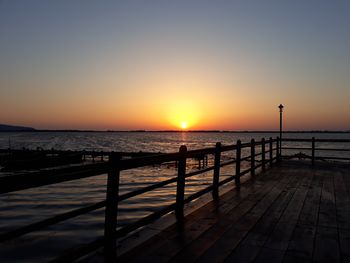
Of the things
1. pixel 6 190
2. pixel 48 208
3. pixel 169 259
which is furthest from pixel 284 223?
pixel 48 208

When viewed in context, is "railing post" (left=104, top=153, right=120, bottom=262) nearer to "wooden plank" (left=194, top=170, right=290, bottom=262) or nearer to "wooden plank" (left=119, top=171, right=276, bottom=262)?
"wooden plank" (left=119, top=171, right=276, bottom=262)

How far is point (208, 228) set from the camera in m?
4.19

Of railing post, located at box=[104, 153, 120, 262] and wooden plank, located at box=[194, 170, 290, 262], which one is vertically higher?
railing post, located at box=[104, 153, 120, 262]

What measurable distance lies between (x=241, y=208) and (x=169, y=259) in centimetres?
264

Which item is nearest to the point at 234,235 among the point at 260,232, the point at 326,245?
the point at 260,232

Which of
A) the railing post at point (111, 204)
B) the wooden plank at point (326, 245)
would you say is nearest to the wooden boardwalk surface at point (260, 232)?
the wooden plank at point (326, 245)

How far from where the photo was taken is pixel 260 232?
4051 millimetres

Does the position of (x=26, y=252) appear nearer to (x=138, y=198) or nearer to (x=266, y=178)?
(x=138, y=198)

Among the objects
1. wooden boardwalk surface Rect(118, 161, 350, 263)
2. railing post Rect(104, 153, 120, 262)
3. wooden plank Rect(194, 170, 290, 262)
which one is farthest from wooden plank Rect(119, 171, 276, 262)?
wooden plank Rect(194, 170, 290, 262)

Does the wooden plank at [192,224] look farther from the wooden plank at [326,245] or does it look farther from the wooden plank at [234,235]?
the wooden plank at [326,245]

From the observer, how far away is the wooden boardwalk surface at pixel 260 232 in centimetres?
324

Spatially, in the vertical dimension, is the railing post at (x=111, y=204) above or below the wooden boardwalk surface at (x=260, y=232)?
above

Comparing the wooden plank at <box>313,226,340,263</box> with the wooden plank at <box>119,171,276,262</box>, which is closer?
the wooden plank at <box>313,226,340,263</box>

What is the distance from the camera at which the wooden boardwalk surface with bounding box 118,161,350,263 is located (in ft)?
10.6
